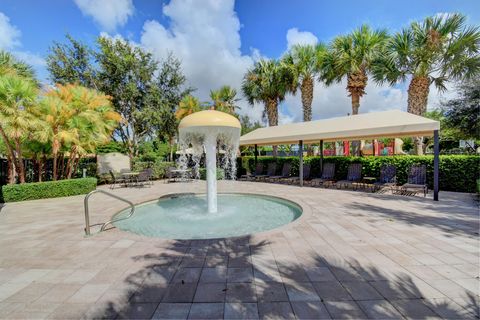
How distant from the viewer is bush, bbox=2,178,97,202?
988cm

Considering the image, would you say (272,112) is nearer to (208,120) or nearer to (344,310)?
(208,120)

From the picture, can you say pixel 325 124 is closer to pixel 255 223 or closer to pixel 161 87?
pixel 255 223

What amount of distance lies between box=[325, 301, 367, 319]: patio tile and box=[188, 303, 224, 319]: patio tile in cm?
122

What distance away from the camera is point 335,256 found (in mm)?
3895

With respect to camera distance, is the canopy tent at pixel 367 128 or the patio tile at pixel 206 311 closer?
the patio tile at pixel 206 311

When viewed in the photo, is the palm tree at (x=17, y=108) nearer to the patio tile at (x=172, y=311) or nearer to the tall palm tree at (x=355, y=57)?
the patio tile at (x=172, y=311)

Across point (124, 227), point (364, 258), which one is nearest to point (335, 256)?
point (364, 258)

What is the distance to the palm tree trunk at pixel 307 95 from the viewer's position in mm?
19352

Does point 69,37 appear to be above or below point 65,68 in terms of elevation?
above

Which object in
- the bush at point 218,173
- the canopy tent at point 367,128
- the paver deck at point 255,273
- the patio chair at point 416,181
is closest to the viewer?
the paver deck at point 255,273

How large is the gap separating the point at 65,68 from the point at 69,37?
2.57 m

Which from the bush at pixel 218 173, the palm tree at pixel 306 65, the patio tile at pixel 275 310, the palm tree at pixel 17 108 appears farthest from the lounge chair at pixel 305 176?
the palm tree at pixel 17 108

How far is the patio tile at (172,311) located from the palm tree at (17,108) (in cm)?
1089

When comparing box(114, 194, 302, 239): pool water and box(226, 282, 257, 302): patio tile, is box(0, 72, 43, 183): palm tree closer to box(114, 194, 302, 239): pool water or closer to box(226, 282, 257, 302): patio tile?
box(114, 194, 302, 239): pool water
